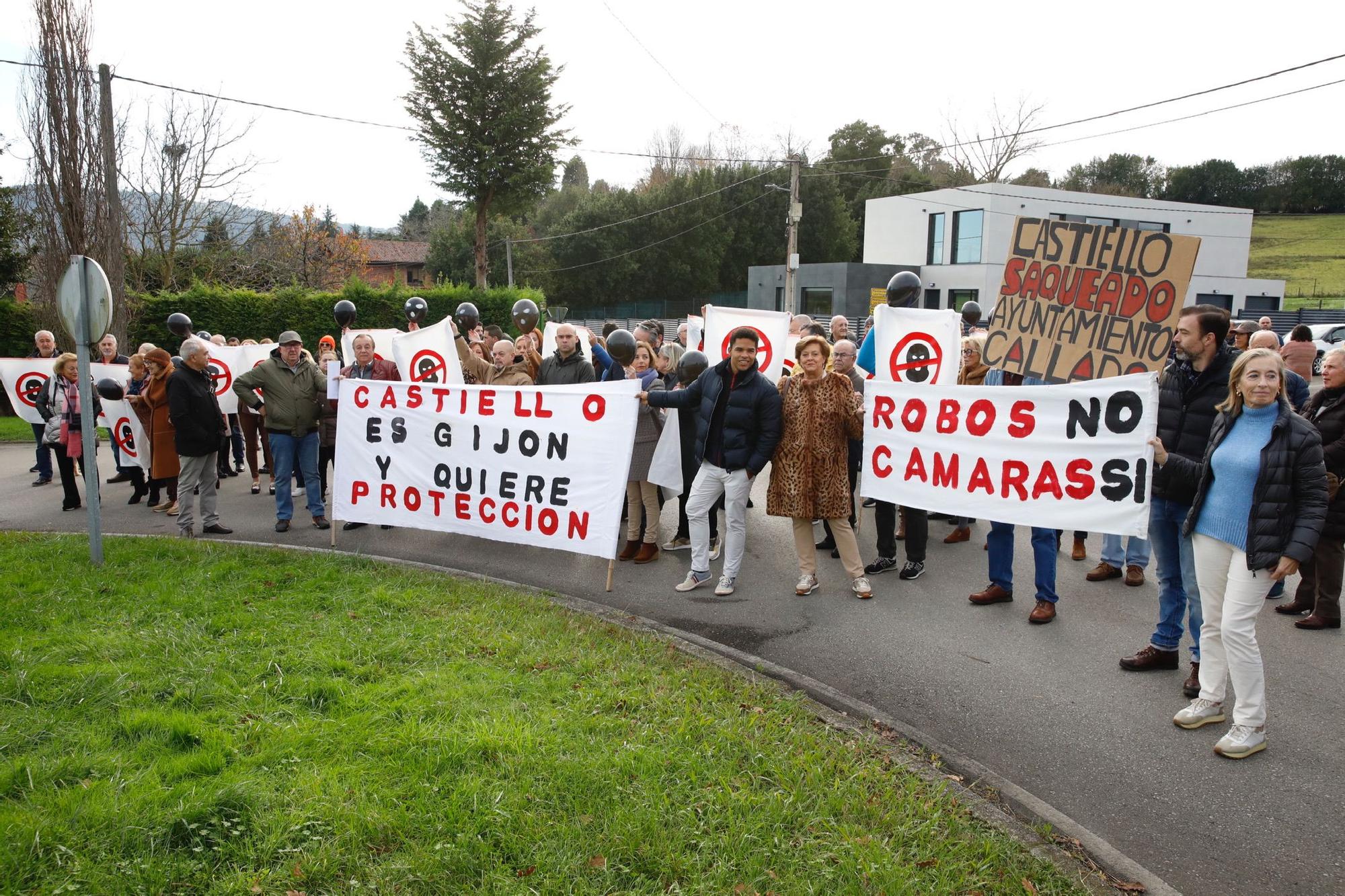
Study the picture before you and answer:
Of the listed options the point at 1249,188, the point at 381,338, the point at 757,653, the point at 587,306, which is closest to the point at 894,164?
the point at 587,306

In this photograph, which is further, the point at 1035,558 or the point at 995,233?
the point at 995,233

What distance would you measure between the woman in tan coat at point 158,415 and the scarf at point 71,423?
977mm

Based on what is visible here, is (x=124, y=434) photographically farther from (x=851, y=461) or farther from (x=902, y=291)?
(x=902, y=291)

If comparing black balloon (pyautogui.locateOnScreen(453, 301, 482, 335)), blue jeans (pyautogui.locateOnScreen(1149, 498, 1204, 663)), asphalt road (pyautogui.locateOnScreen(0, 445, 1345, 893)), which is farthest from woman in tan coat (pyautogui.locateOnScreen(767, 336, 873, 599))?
black balloon (pyautogui.locateOnScreen(453, 301, 482, 335))

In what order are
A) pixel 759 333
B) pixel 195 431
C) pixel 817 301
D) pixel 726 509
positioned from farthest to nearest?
pixel 817 301, pixel 759 333, pixel 195 431, pixel 726 509

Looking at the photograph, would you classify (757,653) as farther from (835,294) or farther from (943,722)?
(835,294)

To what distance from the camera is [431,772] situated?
3.81 m

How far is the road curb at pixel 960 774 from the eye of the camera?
11.2 ft

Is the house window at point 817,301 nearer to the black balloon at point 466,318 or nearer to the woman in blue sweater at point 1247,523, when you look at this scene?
the black balloon at point 466,318

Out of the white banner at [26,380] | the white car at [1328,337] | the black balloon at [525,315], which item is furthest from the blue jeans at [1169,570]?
the white car at [1328,337]

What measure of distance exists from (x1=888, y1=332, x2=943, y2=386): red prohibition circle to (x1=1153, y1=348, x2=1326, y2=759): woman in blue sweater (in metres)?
3.75

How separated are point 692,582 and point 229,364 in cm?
872

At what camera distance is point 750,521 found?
31.0ft

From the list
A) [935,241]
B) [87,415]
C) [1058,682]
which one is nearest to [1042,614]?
[1058,682]
